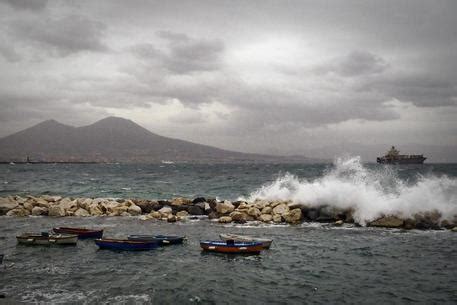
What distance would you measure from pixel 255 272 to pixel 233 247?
3.82m

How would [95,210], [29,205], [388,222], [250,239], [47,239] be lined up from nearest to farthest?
[250,239]
[47,239]
[388,222]
[95,210]
[29,205]

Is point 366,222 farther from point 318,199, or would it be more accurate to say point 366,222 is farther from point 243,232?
point 243,232

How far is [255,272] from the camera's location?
19.9 metres

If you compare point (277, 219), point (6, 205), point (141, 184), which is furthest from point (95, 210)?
point (141, 184)

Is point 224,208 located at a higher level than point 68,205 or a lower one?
higher

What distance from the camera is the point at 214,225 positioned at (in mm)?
32969

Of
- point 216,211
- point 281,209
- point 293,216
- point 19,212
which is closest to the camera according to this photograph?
point 293,216

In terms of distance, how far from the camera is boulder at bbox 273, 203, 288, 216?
35375mm

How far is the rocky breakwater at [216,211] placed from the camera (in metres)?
31.9

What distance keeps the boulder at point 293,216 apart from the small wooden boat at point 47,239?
1799 cm

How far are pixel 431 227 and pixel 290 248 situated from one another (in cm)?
1405

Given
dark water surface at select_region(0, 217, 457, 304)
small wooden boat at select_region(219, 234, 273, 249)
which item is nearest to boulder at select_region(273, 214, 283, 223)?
dark water surface at select_region(0, 217, 457, 304)

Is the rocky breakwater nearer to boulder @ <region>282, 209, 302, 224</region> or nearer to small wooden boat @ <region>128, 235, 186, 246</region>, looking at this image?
boulder @ <region>282, 209, 302, 224</region>

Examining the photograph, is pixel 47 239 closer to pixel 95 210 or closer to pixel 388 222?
pixel 95 210
